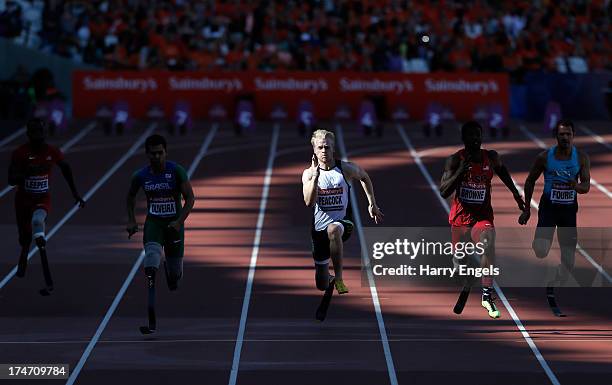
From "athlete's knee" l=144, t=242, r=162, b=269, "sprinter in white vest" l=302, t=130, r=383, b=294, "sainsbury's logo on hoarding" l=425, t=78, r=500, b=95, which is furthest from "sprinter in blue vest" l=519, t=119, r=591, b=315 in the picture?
"sainsbury's logo on hoarding" l=425, t=78, r=500, b=95

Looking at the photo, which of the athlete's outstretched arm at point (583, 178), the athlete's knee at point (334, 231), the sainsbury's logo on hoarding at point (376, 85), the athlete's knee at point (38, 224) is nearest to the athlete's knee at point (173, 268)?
the athlete's knee at point (334, 231)

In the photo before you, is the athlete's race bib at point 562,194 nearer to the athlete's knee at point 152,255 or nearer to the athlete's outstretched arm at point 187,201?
the athlete's outstretched arm at point 187,201

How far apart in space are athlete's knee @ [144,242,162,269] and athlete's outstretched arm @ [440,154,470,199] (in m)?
2.73

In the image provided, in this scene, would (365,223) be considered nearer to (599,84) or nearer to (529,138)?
(529,138)

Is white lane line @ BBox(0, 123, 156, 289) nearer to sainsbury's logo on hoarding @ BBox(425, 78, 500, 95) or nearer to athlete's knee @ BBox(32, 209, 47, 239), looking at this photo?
athlete's knee @ BBox(32, 209, 47, 239)

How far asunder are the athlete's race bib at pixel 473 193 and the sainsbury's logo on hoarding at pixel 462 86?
22568 mm

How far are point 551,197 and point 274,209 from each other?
10005mm

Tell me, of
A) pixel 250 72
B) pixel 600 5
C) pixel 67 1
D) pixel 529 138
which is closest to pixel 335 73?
pixel 250 72

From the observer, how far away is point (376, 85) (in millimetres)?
37438

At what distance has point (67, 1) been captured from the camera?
1640 inches

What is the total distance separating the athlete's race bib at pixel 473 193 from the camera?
1512cm

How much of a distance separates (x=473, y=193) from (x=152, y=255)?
310cm

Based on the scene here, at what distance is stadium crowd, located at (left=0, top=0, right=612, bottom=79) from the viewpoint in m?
39.7
